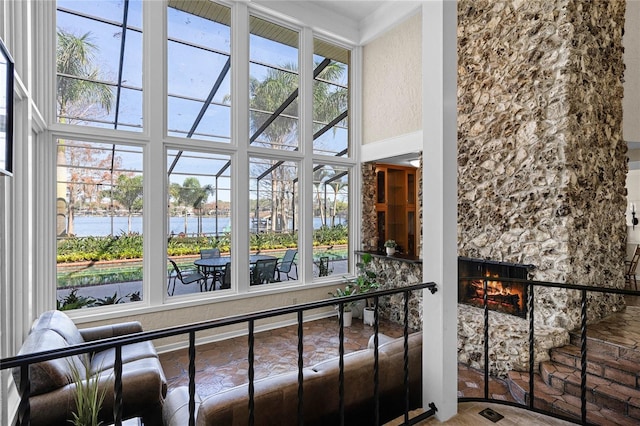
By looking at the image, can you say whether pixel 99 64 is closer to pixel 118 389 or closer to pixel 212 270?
pixel 212 270

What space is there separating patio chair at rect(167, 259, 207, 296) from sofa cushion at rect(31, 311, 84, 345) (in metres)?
1.44

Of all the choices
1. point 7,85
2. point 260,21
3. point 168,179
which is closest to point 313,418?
point 7,85

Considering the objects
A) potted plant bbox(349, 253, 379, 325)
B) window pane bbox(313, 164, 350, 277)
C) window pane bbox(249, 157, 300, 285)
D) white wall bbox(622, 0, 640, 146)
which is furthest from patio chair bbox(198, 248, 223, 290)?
white wall bbox(622, 0, 640, 146)

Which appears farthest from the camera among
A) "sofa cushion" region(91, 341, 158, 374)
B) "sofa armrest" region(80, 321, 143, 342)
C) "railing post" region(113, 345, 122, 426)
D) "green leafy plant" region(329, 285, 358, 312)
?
"green leafy plant" region(329, 285, 358, 312)

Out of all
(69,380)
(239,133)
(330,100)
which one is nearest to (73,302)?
(69,380)

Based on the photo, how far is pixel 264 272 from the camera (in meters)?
5.08

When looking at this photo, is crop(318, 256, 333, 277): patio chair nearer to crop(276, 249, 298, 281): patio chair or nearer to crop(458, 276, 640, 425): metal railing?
crop(276, 249, 298, 281): patio chair

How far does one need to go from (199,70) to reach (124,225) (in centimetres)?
232

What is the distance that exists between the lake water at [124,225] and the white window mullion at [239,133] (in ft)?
0.72

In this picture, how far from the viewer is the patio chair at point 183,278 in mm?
4348

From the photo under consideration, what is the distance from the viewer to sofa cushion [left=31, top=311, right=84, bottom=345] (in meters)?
2.58

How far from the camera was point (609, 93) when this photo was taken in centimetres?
393

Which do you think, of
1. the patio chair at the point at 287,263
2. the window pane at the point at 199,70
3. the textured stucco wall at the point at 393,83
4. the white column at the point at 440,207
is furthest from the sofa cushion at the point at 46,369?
the textured stucco wall at the point at 393,83

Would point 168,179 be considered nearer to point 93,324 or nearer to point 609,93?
point 93,324
